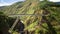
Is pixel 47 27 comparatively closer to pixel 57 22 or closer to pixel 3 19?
pixel 57 22

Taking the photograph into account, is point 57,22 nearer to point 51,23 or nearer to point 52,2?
point 51,23

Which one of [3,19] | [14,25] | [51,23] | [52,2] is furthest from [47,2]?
[3,19]

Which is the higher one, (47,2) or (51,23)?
(47,2)

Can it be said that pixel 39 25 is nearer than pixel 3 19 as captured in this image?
No

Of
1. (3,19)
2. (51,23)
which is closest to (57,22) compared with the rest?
(51,23)

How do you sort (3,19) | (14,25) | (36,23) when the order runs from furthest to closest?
(36,23), (14,25), (3,19)

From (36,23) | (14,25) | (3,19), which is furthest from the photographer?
(36,23)

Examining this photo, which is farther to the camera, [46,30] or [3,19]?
[46,30]

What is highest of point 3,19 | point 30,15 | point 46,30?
point 3,19

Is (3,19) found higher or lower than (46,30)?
higher
